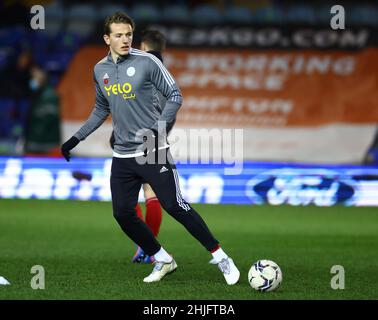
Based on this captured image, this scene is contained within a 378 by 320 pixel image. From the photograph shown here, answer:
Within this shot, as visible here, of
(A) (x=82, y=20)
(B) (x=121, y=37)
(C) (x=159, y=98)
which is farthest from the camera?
(A) (x=82, y=20)

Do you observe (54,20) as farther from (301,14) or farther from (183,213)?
(183,213)

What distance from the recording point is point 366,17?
18.1 m

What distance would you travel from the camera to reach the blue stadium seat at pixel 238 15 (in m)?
17.7

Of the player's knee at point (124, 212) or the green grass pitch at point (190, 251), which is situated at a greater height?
the player's knee at point (124, 212)

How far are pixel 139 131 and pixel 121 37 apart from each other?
28.6 inches

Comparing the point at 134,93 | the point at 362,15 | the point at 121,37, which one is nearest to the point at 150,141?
the point at 134,93

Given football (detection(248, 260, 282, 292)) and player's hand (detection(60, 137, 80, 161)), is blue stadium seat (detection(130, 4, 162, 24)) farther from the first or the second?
football (detection(248, 260, 282, 292))

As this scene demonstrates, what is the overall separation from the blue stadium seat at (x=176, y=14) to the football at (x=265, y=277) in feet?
36.7

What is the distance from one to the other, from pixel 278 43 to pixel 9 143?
17.4 ft

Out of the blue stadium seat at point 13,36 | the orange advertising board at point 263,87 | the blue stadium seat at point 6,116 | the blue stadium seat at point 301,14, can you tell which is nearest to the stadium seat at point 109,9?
the orange advertising board at point 263,87

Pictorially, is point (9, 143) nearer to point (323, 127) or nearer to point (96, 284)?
point (323, 127)

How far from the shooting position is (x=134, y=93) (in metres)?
7.20

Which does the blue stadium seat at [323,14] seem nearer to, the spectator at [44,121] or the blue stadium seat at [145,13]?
the blue stadium seat at [145,13]

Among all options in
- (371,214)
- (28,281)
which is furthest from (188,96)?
(28,281)
